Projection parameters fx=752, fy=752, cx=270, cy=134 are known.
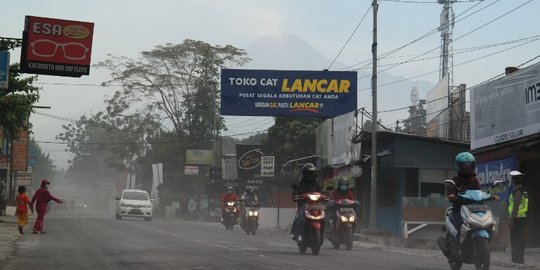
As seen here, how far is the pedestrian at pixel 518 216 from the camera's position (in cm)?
1378

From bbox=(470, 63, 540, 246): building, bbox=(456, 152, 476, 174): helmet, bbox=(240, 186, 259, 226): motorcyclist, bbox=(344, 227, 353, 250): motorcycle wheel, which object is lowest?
bbox=(344, 227, 353, 250): motorcycle wheel

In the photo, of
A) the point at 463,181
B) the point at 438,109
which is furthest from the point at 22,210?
the point at 438,109

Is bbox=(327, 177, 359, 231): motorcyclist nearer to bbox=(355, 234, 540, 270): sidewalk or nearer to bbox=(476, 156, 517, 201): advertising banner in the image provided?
bbox=(355, 234, 540, 270): sidewalk

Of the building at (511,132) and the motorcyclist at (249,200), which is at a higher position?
the building at (511,132)

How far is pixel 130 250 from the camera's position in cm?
1493

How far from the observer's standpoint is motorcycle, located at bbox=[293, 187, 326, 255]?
14.3 metres

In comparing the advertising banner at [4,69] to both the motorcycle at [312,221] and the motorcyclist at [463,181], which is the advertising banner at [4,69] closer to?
the motorcycle at [312,221]

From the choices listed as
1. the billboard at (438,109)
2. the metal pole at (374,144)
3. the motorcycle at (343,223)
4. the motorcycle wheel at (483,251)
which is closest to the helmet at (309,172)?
the motorcycle at (343,223)

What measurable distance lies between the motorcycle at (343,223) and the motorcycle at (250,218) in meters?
10.2

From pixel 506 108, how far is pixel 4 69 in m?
14.6

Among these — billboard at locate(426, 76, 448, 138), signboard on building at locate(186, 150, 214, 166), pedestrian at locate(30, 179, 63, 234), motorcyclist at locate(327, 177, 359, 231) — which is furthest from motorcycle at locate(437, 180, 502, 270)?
signboard on building at locate(186, 150, 214, 166)

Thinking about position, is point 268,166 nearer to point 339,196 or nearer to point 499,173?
point 499,173

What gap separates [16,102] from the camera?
26516mm

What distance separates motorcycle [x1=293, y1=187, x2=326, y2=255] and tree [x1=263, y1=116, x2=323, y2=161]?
100 feet
